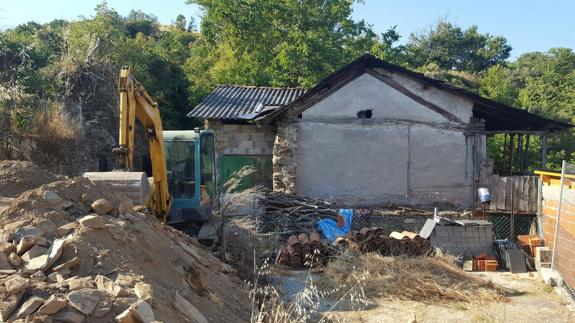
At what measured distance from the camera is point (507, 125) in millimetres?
14477

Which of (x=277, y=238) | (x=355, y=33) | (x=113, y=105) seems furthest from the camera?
(x=355, y=33)

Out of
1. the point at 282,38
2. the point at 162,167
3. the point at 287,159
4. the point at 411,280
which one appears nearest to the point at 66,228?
the point at 162,167

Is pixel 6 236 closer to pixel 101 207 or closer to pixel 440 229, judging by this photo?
pixel 101 207

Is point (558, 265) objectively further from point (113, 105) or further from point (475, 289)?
point (113, 105)

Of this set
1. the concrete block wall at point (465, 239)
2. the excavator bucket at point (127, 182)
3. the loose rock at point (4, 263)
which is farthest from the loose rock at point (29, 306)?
the concrete block wall at point (465, 239)

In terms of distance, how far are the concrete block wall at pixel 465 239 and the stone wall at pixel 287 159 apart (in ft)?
15.9

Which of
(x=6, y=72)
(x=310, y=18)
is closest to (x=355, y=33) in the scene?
(x=310, y=18)

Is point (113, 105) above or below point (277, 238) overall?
above

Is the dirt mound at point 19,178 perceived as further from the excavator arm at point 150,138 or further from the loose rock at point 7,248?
the loose rock at point 7,248

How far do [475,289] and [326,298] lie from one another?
2.42 metres

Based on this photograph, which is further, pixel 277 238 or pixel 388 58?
pixel 388 58

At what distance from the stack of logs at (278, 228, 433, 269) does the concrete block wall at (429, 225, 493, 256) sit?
23.0 inches

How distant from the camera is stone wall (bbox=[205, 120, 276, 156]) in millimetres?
15922

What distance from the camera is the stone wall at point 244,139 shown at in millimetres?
15922
